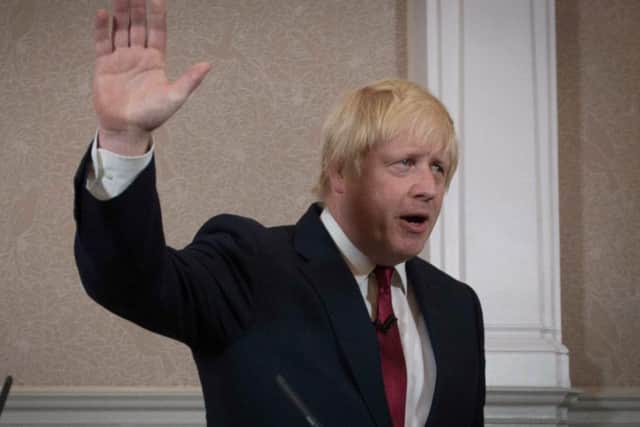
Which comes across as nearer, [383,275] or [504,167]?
[383,275]

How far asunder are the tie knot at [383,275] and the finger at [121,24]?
63 centimetres

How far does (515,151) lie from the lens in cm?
281

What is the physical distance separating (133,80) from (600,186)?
7.13 ft

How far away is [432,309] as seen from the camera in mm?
1667

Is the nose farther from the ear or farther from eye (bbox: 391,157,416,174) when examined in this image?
the ear

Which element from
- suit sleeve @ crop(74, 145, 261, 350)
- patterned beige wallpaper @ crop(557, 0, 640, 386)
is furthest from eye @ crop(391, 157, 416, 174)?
patterned beige wallpaper @ crop(557, 0, 640, 386)

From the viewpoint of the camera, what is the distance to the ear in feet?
5.38

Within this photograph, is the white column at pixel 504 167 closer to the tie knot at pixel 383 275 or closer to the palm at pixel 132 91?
the tie knot at pixel 383 275

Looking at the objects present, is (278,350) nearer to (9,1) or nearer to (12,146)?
(12,146)

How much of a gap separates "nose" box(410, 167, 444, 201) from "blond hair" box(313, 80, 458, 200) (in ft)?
0.17

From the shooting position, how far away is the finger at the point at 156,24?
1136mm

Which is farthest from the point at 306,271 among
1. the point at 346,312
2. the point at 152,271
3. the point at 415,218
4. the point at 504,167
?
the point at 504,167

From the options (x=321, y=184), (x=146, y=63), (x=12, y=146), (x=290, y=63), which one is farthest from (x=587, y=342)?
(x=146, y=63)

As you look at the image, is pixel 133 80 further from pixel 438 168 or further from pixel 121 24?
pixel 438 168
